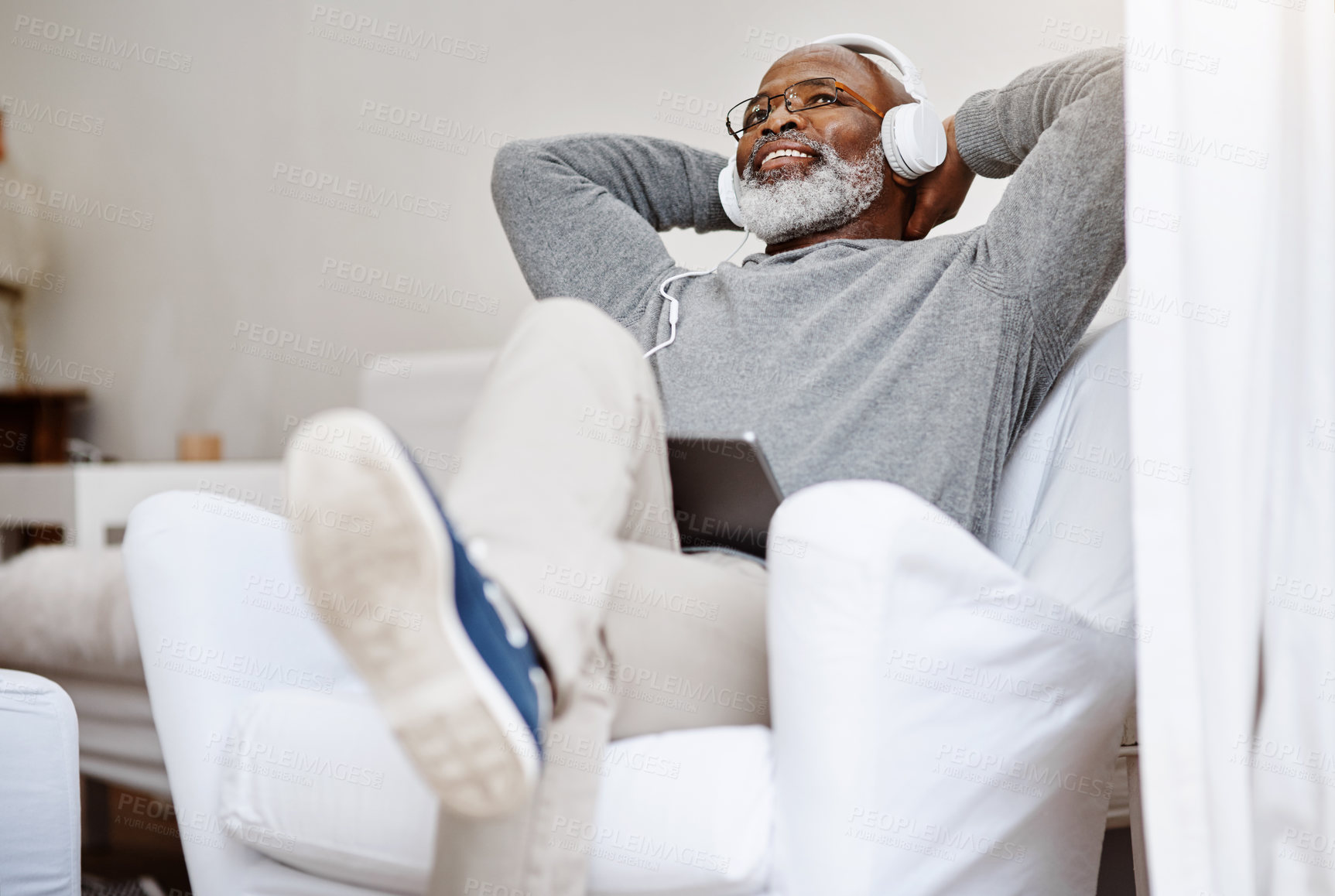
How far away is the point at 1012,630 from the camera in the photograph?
789 millimetres

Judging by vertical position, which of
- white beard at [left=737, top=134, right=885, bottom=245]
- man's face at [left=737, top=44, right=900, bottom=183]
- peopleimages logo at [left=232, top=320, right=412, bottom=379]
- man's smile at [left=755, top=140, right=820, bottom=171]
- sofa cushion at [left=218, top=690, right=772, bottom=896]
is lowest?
sofa cushion at [left=218, top=690, right=772, bottom=896]

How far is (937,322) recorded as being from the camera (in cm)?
117

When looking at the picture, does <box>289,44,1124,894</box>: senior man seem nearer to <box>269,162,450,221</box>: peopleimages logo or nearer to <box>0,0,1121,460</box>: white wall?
<box>0,0,1121,460</box>: white wall

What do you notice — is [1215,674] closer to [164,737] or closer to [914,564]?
[914,564]

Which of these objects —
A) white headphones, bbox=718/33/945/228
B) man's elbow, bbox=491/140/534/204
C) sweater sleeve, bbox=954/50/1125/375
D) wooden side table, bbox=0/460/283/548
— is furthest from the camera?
wooden side table, bbox=0/460/283/548

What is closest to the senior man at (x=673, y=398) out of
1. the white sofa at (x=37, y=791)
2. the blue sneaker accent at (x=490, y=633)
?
the blue sneaker accent at (x=490, y=633)

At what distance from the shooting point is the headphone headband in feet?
4.87

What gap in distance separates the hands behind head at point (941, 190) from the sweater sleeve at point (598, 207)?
1.09ft

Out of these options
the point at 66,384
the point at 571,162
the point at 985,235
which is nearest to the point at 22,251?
the point at 66,384

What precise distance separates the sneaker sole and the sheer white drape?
44 cm

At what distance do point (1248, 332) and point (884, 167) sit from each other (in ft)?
A: 2.54

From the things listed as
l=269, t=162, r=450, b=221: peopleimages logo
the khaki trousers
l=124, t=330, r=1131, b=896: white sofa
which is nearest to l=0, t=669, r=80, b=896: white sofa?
l=124, t=330, r=1131, b=896: white sofa

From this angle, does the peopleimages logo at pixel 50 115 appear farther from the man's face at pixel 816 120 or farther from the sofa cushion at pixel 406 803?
the sofa cushion at pixel 406 803

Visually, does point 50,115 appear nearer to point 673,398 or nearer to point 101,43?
point 101,43
